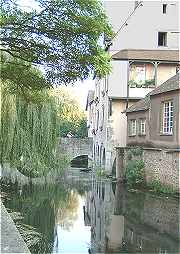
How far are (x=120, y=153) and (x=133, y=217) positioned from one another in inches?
522

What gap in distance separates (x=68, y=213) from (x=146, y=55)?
1772 centimetres

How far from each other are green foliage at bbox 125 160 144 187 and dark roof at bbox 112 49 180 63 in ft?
30.5

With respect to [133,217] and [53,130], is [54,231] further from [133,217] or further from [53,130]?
[53,130]

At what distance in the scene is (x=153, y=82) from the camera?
1246 inches

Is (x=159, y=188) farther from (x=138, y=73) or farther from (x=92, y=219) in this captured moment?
(x=138, y=73)

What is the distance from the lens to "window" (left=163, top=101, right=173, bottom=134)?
2173cm

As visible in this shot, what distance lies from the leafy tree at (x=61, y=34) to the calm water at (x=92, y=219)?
468 centimetres

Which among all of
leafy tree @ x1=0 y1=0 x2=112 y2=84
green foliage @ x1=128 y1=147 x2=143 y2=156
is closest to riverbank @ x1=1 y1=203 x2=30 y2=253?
leafy tree @ x1=0 y1=0 x2=112 y2=84

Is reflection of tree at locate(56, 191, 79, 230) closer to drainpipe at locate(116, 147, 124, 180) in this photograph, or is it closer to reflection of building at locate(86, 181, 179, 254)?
reflection of building at locate(86, 181, 179, 254)

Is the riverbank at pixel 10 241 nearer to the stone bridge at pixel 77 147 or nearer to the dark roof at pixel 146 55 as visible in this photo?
the dark roof at pixel 146 55

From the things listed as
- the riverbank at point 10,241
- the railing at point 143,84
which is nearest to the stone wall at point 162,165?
the railing at point 143,84

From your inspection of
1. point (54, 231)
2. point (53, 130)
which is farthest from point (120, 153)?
point (54, 231)

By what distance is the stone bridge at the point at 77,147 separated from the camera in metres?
41.3

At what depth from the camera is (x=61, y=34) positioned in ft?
29.7
